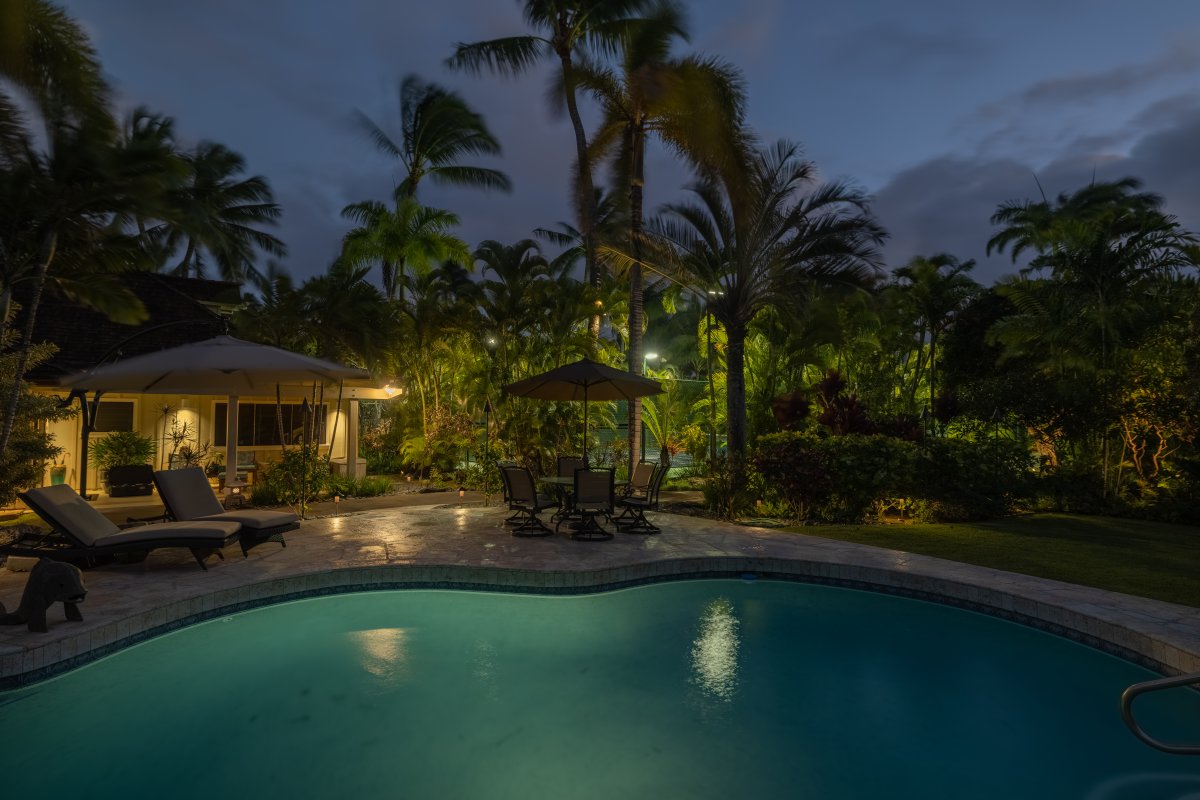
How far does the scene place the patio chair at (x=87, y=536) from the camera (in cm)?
623

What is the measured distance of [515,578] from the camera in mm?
6988

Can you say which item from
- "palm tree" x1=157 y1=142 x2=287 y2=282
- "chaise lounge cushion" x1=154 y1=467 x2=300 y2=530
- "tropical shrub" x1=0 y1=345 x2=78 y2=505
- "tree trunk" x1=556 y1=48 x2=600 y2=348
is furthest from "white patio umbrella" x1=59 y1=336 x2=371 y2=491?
"palm tree" x1=157 y1=142 x2=287 y2=282

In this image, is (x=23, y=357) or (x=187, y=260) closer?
(x=23, y=357)

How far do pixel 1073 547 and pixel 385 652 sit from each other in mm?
8949

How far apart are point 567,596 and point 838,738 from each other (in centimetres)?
323

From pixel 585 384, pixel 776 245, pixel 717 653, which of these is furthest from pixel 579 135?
pixel 717 653

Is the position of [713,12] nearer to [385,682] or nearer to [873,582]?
[873,582]

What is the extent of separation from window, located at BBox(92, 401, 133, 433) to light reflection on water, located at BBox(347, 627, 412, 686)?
40.5 feet

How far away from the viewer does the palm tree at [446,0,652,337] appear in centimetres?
1326

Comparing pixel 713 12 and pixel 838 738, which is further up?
pixel 713 12

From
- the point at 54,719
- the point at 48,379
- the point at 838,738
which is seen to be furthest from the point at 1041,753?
the point at 48,379

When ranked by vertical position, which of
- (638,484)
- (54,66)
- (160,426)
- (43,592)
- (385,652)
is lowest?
(385,652)

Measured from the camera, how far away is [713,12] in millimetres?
13008

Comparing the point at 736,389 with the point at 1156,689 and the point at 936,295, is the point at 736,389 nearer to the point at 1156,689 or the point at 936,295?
the point at 1156,689
